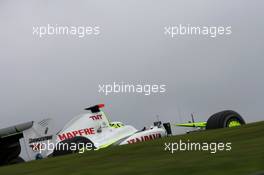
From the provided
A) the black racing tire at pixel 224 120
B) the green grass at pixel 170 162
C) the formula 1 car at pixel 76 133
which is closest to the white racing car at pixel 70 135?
the formula 1 car at pixel 76 133

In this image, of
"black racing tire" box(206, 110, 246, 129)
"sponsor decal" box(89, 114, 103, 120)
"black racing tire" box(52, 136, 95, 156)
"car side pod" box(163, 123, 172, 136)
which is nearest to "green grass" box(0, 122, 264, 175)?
"black racing tire" box(206, 110, 246, 129)

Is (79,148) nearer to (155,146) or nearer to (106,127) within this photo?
(106,127)

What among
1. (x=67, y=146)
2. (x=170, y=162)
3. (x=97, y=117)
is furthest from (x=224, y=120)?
(x=170, y=162)

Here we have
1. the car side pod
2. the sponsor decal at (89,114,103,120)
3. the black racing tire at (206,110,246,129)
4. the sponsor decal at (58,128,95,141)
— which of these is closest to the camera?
the black racing tire at (206,110,246,129)

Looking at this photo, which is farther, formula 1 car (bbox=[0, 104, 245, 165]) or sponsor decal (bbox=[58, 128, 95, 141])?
sponsor decal (bbox=[58, 128, 95, 141])

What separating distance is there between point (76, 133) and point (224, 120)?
378 cm

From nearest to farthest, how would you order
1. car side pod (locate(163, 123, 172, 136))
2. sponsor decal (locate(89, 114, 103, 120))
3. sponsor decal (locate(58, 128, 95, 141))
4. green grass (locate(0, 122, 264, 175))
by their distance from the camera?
1. green grass (locate(0, 122, 264, 175))
2. sponsor decal (locate(58, 128, 95, 141))
3. sponsor decal (locate(89, 114, 103, 120))
4. car side pod (locate(163, 123, 172, 136))

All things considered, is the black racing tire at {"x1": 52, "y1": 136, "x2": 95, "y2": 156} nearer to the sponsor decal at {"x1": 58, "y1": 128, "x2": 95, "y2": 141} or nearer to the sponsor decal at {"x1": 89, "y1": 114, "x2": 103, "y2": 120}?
the sponsor decal at {"x1": 58, "y1": 128, "x2": 95, "y2": 141}

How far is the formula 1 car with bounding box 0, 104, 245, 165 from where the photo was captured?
347 inches

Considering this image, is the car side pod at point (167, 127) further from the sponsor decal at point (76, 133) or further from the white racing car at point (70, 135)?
the sponsor decal at point (76, 133)

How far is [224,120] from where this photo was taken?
8656 mm

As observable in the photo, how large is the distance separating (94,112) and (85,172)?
25.1 feet

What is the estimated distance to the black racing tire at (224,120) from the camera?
340 inches

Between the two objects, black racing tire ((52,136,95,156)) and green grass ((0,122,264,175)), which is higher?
green grass ((0,122,264,175))
